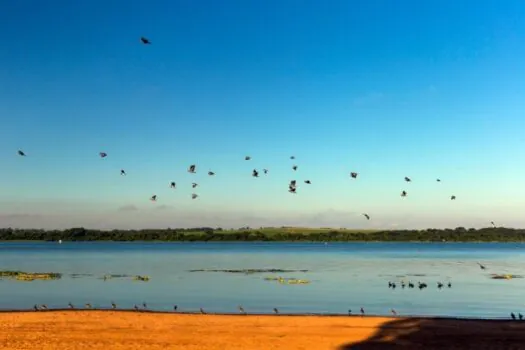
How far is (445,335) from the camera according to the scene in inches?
1171

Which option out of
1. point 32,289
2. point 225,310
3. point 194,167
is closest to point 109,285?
point 32,289

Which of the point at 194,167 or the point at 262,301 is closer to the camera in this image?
the point at 194,167

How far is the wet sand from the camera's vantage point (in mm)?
26969

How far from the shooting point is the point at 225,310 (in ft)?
139

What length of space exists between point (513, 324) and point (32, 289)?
1732 inches

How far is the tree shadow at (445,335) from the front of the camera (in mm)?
27000

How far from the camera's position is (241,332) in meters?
30.5

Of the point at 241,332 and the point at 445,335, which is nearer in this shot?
the point at 445,335

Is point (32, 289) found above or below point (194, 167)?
below

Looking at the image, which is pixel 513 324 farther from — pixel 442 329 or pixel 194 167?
pixel 194 167

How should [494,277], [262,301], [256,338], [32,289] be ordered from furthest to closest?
1. [494,277]
2. [32,289]
3. [262,301]
4. [256,338]

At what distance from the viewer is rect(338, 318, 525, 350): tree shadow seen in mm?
27000

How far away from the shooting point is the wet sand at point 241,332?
2697cm

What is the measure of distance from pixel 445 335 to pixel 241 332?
416 inches
